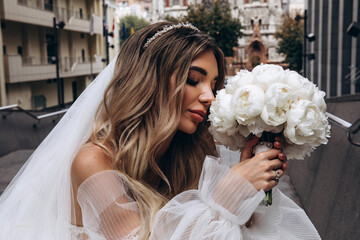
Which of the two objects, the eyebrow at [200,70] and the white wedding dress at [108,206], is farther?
the eyebrow at [200,70]

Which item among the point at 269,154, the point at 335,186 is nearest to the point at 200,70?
the point at 269,154

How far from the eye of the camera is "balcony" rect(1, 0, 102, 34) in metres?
22.4

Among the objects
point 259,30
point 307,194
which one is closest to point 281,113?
point 307,194

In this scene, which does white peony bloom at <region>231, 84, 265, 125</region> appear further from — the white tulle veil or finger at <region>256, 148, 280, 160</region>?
the white tulle veil

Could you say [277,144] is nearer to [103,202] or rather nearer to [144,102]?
[144,102]

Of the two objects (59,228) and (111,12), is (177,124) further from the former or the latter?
(111,12)

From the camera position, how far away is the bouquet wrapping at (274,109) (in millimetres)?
1966

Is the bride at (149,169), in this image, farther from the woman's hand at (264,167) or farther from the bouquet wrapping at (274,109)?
the bouquet wrapping at (274,109)

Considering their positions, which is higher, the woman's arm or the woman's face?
the woman's face

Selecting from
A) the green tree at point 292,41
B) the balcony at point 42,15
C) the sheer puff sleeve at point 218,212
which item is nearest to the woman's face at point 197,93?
the sheer puff sleeve at point 218,212

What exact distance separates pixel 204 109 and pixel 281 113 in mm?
600

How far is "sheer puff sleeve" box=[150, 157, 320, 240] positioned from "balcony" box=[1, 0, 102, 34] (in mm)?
22419

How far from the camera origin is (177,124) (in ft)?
7.86

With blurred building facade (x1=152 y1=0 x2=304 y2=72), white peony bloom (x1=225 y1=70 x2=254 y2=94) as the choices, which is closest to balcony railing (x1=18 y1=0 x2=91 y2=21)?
white peony bloom (x1=225 y1=70 x2=254 y2=94)
